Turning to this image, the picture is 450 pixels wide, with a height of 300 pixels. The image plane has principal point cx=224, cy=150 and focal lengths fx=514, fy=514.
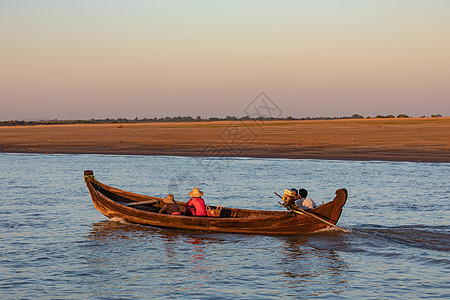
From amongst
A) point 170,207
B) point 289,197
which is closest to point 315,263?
point 289,197

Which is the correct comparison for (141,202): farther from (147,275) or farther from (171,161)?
(171,161)

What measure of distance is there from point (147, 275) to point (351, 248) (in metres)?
5.22

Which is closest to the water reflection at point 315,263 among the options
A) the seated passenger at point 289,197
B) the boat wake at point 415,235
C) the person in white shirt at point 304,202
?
the person in white shirt at point 304,202

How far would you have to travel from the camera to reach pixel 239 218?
47.5 ft

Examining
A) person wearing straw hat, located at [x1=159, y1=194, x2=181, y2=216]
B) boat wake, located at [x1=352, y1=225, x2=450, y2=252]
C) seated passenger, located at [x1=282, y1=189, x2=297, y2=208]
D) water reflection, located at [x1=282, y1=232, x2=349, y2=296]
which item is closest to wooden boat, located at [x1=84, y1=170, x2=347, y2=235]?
seated passenger, located at [x1=282, y1=189, x2=297, y2=208]

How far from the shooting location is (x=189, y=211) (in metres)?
15.8

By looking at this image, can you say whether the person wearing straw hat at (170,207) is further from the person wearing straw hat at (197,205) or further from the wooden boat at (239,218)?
the person wearing straw hat at (197,205)

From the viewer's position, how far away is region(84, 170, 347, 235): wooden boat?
44.9 ft

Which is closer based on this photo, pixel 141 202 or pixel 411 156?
pixel 141 202

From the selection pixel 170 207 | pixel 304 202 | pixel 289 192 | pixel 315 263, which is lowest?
pixel 315 263

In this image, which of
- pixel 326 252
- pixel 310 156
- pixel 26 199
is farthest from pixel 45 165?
pixel 326 252

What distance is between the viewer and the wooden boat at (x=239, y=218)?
13.7 m

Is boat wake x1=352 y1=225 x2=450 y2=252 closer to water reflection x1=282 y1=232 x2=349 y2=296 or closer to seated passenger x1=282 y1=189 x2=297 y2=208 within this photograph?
water reflection x1=282 y1=232 x2=349 y2=296

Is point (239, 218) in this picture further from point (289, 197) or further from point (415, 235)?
point (415, 235)
